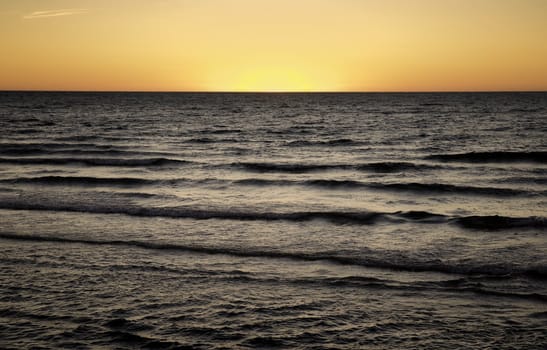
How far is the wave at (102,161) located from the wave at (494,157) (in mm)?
13045

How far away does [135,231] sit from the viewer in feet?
36.7

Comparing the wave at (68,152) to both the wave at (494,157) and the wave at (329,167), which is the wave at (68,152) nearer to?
the wave at (329,167)

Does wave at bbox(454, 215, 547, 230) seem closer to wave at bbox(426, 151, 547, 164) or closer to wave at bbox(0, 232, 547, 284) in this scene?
wave at bbox(0, 232, 547, 284)

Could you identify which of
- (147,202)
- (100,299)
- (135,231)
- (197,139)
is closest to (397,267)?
(100,299)

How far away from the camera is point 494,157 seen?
1032 inches

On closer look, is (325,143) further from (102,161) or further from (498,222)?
(498,222)

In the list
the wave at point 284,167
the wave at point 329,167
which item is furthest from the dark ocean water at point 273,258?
the wave at point 284,167

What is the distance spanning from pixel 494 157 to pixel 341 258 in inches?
782

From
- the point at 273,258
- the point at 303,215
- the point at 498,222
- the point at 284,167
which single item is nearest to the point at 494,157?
the point at 284,167

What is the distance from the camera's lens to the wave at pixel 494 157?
2535 cm

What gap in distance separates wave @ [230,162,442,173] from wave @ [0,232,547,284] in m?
12.6

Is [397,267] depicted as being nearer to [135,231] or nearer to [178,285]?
[178,285]

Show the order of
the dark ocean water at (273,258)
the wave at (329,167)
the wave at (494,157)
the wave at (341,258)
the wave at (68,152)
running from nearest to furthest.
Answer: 1. the dark ocean water at (273,258)
2. the wave at (341,258)
3. the wave at (329,167)
4. the wave at (494,157)
5. the wave at (68,152)

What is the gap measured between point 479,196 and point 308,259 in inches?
359
